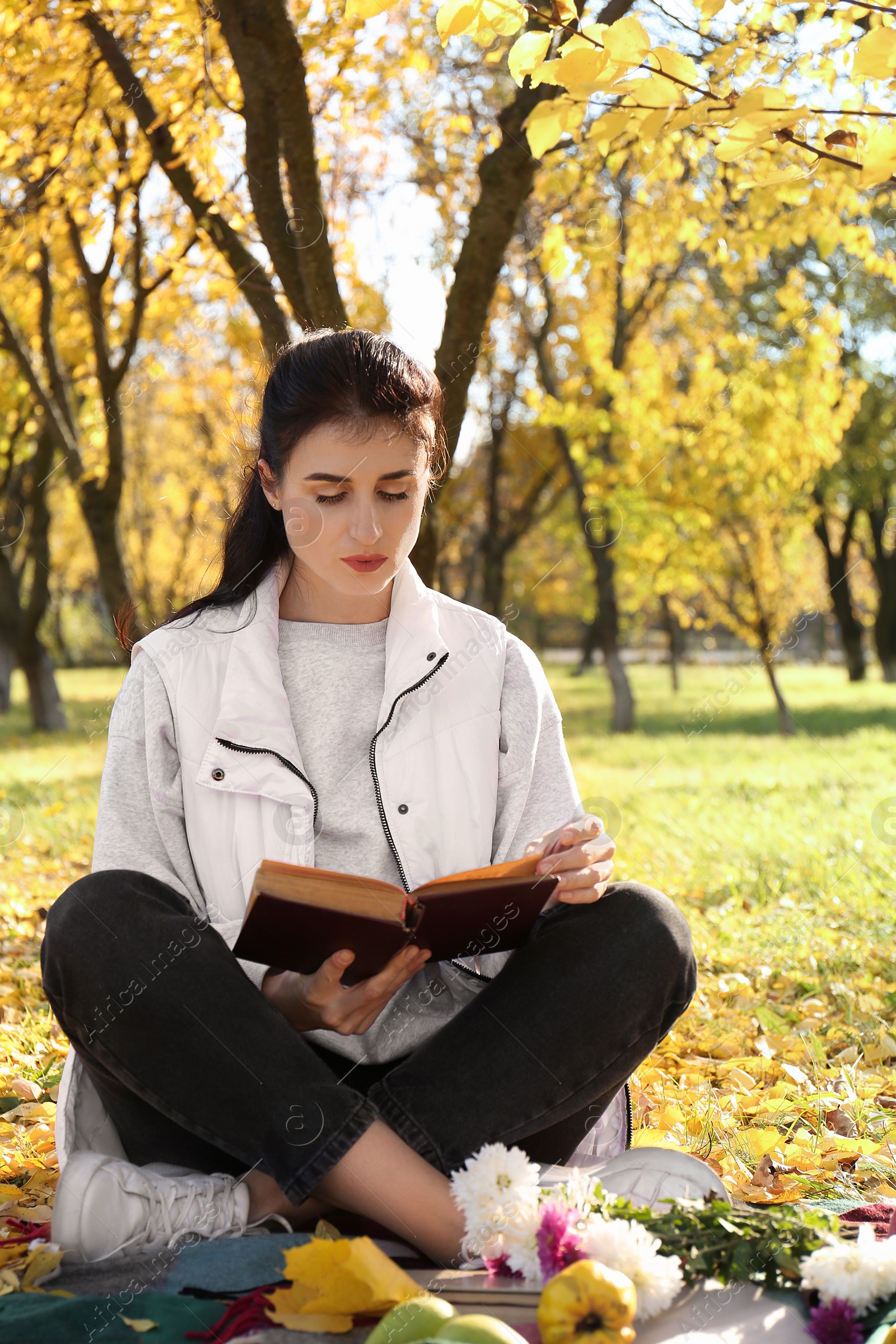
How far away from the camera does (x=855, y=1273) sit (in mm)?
1513

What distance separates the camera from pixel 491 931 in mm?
1934

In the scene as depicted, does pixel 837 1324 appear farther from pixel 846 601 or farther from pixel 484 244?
pixel 846 601

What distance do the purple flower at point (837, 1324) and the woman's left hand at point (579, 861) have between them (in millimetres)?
718

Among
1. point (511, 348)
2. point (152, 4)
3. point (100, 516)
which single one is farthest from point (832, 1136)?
point (511, 348)

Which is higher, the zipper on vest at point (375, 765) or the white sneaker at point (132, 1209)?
the zipper on vest at point (375, 765)

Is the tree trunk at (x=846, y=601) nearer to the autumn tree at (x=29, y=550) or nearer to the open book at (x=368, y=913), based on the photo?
the autumn tree at (x=29, y=550)

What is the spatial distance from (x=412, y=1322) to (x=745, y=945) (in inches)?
107

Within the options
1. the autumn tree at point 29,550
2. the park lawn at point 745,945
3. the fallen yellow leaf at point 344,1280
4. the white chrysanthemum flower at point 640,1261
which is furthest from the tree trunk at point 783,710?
the fallen yellow leaf at point 344,1280

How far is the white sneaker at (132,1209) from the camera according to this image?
71.1 inches

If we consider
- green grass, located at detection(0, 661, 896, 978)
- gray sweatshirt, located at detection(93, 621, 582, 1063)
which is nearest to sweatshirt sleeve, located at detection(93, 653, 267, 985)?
gray sweatshirt, located at detection(93, 621, 582, 1063)

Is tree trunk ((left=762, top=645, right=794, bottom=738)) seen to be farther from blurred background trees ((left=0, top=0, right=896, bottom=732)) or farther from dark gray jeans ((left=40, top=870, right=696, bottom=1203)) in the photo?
dark gray jeans ((left=40, top=870, right=696, bottom=1203))

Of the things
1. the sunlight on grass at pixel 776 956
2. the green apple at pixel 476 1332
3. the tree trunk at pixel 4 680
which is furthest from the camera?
the tree trunk at pixel 4 680

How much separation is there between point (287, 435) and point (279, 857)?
0.86 metres

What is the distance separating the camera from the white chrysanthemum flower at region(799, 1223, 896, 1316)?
1502mm
